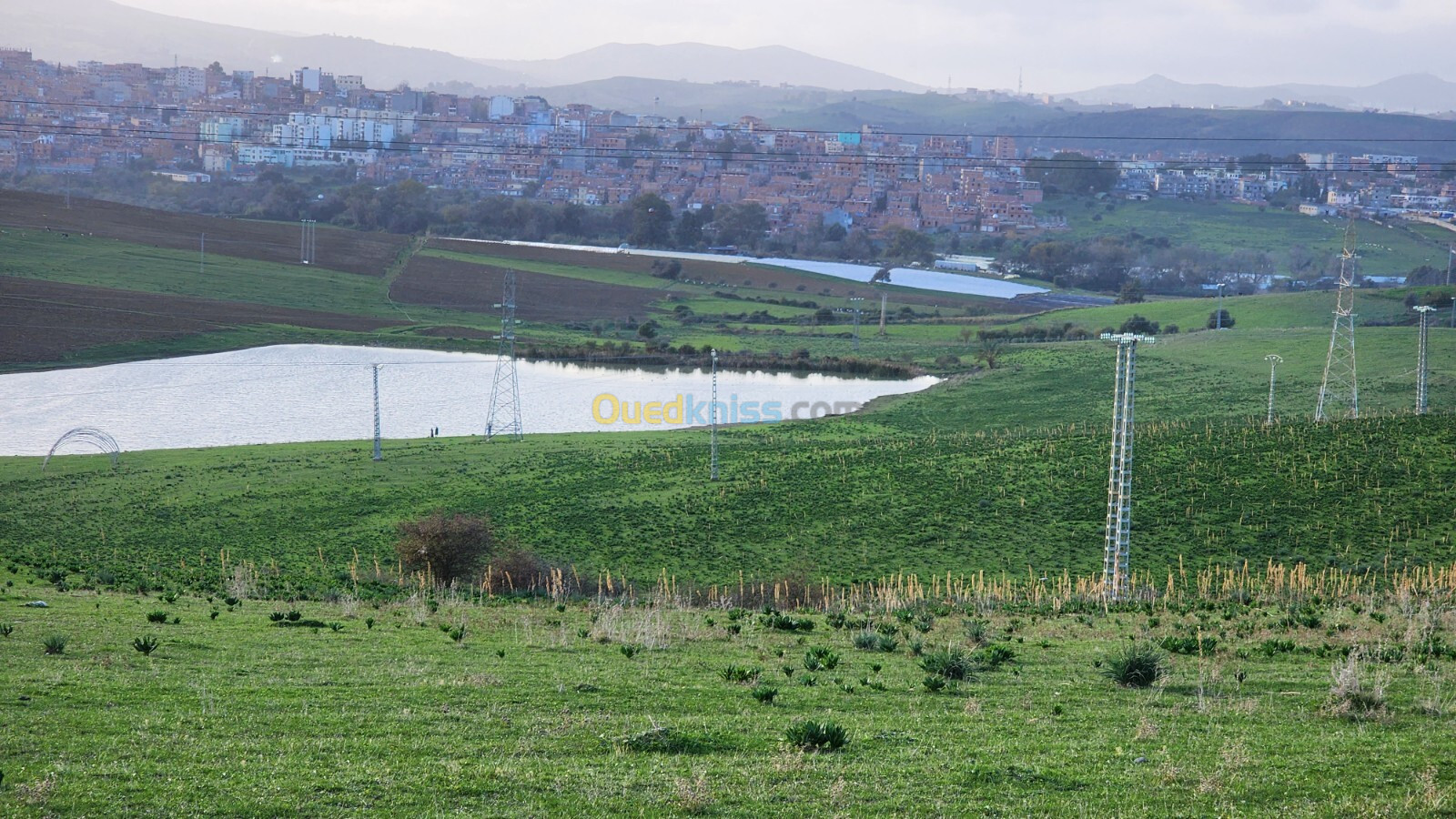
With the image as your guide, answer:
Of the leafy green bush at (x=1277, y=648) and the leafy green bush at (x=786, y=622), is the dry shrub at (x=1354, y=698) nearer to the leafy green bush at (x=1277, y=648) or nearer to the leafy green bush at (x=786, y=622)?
the leafy green bush at (x=1277, y=648)

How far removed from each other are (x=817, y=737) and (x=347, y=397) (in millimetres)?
55651

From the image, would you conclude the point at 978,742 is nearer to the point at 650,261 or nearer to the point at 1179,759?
the point at 1179,759

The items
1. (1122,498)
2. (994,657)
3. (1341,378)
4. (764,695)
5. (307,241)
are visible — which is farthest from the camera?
(307,241)

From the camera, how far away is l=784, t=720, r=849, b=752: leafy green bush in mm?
9891

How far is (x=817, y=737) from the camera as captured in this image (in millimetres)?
9953

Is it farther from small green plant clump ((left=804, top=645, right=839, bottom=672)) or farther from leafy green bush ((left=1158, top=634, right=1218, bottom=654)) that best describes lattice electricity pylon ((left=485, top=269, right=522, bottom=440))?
leafy green bush ((left=1158, top=634, right=1218, bottom=654))

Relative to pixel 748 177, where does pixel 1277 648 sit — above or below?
below

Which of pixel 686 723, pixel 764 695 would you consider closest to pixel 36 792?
pixel 686 723

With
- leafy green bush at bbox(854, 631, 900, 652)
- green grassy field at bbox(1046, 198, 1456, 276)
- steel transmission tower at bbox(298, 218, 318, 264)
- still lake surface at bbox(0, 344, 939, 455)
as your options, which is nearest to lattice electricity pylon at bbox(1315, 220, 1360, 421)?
still lake surface at bbox(0, 344, 939, 455)

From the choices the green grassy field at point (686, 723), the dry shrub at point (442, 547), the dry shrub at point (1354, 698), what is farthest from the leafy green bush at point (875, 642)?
the dry shrub at point (442, 547)

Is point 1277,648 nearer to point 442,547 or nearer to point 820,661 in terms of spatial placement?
point 820,661

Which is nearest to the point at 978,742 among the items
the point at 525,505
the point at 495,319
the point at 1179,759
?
the point at 1179,759

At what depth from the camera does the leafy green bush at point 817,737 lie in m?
9.89

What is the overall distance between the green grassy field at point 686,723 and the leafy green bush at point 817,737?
100 mm
